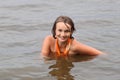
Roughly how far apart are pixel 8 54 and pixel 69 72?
1530 mm

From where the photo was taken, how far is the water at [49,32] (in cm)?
581

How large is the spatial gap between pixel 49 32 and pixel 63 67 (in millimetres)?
2212

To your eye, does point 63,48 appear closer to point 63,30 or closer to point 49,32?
point 63,30

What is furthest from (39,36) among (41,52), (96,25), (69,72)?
(69,72)

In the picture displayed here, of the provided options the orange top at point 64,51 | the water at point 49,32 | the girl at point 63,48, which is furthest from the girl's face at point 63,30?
the water at point 49,32

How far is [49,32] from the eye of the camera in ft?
26.9

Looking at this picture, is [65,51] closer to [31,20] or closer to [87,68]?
[87,68]

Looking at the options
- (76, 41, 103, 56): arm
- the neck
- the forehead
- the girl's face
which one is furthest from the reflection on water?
the forehead

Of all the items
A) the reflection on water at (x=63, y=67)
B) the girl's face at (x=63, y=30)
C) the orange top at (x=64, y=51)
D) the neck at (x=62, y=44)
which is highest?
the girl's face at (x=63, y=30)

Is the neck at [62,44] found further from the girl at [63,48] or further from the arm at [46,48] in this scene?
the arm at [46,48]

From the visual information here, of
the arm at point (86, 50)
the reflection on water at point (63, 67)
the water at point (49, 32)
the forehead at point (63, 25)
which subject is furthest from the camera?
the arm at point (86, 50)

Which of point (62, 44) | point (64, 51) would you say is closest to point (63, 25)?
point (62, 44)

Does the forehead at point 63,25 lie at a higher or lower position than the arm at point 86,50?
higher

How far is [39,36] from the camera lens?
7.92 meters
